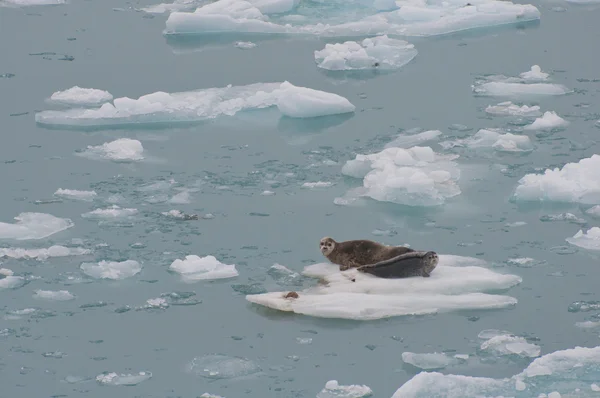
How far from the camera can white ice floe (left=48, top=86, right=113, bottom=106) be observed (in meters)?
10.4

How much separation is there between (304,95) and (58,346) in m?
4.74

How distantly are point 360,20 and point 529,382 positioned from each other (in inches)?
344

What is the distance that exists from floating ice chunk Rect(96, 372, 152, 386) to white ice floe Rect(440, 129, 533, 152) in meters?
→ 4.38

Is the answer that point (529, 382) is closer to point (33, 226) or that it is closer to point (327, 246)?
point (327, 246)

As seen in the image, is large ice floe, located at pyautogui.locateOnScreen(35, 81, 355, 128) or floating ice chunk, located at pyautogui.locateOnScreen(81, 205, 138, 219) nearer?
floating ice chunk, located at pyautogui.locateOnScreen(81, 205, 138, 219)

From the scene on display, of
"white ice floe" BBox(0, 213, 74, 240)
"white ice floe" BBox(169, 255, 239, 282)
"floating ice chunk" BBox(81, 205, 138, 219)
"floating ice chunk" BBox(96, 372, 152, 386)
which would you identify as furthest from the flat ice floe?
"floating ice chunk" BBox(96, 372, 152, 386)

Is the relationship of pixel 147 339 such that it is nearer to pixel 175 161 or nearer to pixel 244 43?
pixel 175 161

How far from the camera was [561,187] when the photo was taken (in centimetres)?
792

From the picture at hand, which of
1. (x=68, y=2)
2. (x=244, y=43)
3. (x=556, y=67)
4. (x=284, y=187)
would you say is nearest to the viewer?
(x=284, y=187)

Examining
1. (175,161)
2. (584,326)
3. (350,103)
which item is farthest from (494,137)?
(584,326)

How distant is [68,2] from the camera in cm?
1495

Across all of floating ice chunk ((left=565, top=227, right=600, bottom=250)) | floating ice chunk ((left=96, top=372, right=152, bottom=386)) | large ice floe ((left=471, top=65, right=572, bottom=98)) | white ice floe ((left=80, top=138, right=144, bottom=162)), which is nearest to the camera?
floating ice chunk ((left=96, top=372, right=152, bottom=386))

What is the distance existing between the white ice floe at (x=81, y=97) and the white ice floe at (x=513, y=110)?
3.45 m

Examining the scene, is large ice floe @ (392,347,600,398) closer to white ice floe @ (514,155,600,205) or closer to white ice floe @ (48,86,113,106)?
white ice floe @ (514,155,600,205)
